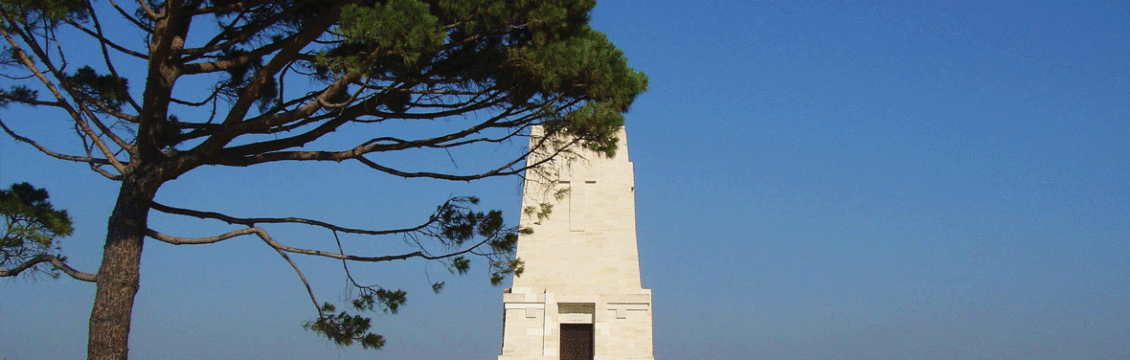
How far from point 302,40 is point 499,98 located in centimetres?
182

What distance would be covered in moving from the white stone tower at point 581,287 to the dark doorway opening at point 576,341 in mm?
15

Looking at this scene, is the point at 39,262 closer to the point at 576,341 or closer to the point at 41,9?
the point at 41,9

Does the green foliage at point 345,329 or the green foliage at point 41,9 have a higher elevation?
the green foliage at point 41,9

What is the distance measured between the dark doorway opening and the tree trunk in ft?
24.4

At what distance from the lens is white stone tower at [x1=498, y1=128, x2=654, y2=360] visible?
46.1 feet

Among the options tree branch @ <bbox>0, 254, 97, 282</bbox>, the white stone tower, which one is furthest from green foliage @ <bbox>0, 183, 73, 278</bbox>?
the white stone tower

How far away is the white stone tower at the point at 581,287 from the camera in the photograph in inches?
553

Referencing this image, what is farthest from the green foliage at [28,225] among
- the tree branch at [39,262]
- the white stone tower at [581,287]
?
the white stone tower at [581,287]

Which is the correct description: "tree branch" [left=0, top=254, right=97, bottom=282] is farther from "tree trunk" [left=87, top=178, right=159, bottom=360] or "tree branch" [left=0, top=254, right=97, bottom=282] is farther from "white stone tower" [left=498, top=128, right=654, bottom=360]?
"white stone tower" [left=498, top=128, right=654, bottom=360]

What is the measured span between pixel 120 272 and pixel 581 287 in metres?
7.55

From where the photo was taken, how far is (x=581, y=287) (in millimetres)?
14242

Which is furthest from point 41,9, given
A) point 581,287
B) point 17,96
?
point 581,287

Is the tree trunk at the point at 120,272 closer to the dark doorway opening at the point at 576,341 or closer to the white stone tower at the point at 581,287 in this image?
the white stone tower at the point at 581,287

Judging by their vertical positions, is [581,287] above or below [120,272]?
above
